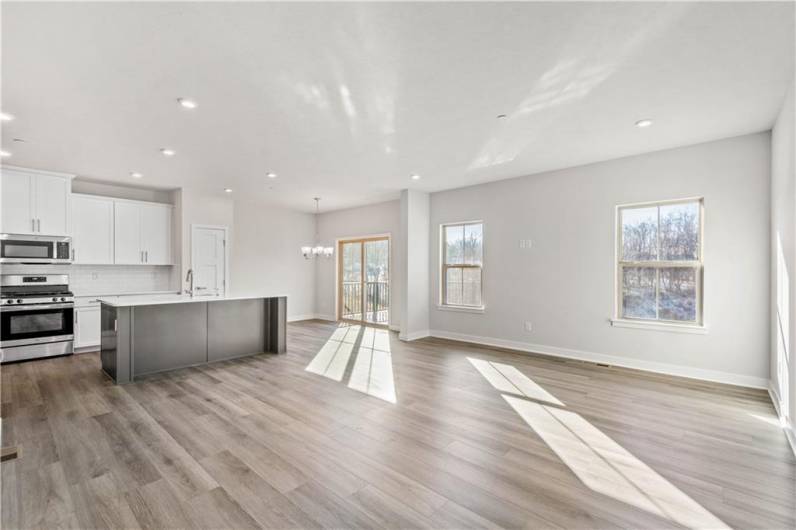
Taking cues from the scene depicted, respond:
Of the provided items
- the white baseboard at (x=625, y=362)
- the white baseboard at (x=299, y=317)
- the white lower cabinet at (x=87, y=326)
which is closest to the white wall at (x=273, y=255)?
the white baseboard at (x=299, y=317)

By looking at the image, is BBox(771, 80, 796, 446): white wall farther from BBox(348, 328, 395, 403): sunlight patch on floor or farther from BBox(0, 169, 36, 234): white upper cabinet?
BBox(0, 169, 36, 234): white upper cabinet

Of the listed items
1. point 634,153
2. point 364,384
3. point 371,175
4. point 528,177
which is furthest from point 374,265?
point 634,153

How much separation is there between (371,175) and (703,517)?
16.8 feet

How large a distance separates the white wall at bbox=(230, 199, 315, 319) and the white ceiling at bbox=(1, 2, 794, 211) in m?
3.43

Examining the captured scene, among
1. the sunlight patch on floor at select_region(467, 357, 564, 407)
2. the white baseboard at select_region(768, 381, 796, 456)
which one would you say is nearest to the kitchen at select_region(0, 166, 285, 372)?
the sunlight patch on floor at select_region(467, 357, 564, 407)

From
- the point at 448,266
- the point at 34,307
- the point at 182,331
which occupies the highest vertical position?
the point at 448,266

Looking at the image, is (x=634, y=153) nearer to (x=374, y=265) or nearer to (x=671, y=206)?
(x=671, y=206)

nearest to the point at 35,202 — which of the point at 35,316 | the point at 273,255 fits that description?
the point at 35,316

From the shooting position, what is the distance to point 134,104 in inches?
131

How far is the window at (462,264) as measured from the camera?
6.64m

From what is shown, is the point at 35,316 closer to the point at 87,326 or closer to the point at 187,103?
the point at 87,326

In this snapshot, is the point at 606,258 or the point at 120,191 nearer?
the point at 606,258

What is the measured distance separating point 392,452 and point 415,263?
4.47 m

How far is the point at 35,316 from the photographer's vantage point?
17.4 ft
